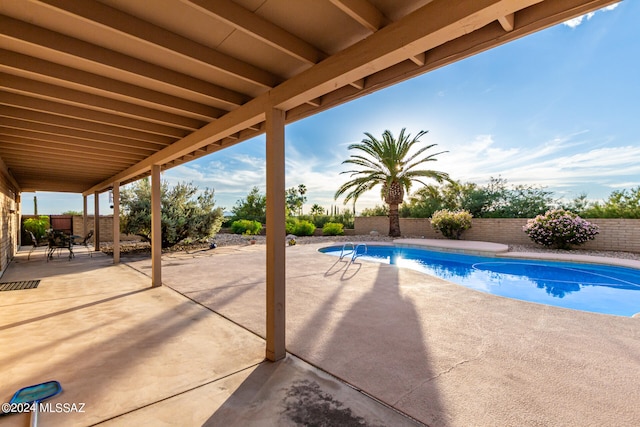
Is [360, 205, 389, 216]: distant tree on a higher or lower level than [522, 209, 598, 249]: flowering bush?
higher

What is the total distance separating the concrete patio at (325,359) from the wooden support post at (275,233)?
223 mm

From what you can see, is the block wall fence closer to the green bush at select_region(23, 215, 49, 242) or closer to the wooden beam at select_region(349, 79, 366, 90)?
the wooden beam at select_region(349, 79, 366, 90)

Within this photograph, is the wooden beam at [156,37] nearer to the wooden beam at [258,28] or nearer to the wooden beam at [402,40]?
the wooden beam at [402,40]

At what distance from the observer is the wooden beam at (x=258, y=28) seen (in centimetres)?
175

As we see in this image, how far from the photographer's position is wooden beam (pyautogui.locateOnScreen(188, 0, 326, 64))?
1755 mm

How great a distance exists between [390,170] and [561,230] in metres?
6.99

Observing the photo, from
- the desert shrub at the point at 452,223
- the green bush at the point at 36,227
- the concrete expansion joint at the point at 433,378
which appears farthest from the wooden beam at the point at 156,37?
the green bush at the point at 36,227

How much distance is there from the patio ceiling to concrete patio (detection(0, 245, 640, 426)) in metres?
2.35

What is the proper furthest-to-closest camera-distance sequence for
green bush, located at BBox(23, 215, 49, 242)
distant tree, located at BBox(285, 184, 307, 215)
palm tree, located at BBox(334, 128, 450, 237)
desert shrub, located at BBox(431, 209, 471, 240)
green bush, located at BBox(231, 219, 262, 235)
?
distant tree, located at BBox(285, 184, 307, 215), green bush, located at BBox(231, 219, 262, 235), palm tree, located at BBox(334, 128, 450, 237), green bush, located at BBox(23, 215, 49, 242), desert shrub, located at BBox(431, 209, 471, 240)

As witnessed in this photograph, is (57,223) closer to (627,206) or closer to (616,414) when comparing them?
(616,414)

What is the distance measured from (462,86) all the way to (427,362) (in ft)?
34.2

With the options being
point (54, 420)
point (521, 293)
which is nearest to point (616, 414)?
point (54, 420)

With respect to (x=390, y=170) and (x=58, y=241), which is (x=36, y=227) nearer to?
(x=58, y=241)

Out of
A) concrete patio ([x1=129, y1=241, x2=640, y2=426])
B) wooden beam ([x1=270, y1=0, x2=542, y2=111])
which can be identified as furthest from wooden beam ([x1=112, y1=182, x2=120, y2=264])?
wooden beam ([x1=270, y1=0, x2=542, y2=111])
